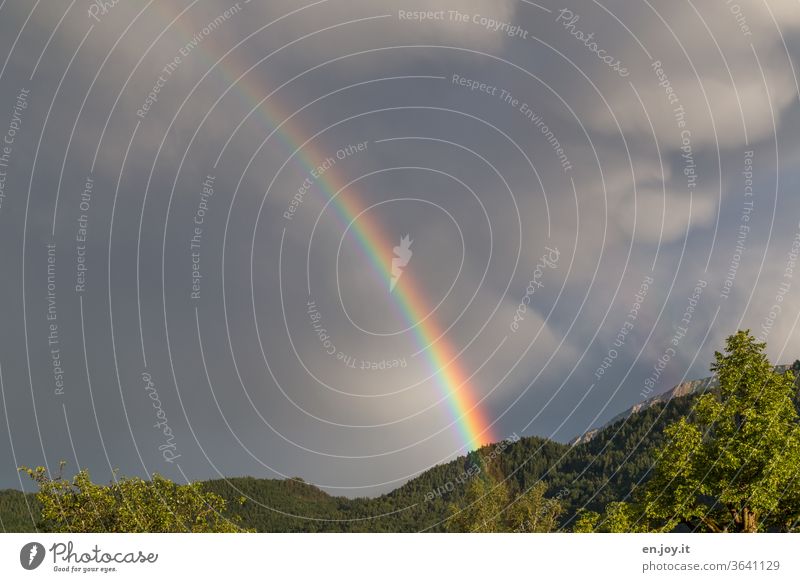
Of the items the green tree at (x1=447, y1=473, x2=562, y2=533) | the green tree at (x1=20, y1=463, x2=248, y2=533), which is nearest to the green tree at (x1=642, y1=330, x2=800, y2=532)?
the green tree at (x1=20, y1=463, x2=248, y2=533)

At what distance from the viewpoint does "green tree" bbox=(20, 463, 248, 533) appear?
7250cm

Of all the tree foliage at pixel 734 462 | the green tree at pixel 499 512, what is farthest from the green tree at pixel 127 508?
the green tree at pixel 499 512

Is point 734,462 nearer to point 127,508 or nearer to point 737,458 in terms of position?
point 737,458

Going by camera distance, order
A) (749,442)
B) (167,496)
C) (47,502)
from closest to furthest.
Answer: (749,442)
(47,502)
(167,496)

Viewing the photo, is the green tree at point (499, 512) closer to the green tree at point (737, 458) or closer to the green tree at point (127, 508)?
the green tree at point (127, 508)

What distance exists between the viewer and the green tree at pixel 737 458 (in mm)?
43594

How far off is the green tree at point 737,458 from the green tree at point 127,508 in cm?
4372

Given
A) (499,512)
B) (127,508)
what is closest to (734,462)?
(127,508)

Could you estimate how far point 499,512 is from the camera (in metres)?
129

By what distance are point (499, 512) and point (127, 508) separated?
74683mm
